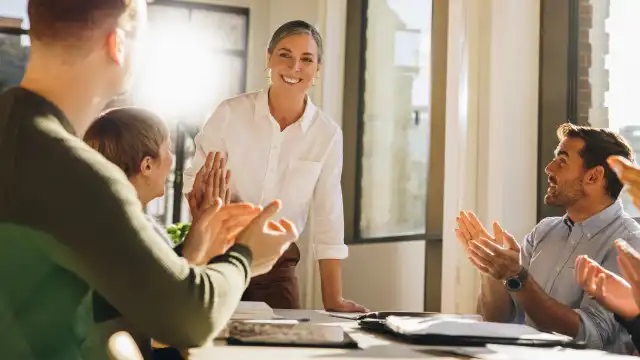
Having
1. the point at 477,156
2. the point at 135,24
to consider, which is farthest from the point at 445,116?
the point at 135,24

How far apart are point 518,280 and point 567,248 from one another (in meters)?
0.36

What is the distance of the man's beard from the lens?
2145mm

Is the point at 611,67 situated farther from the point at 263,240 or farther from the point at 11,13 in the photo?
the point at 11,13

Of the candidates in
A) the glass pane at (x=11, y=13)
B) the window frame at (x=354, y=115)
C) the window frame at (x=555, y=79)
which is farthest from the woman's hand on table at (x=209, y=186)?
the glass pane at (x=11, y=13)

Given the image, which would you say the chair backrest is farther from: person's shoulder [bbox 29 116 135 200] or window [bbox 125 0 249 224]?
window [bbox 125 0 249 224]

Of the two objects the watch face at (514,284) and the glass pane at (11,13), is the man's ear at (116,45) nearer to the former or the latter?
the watch face at (514,284)

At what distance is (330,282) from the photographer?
8.50 feet

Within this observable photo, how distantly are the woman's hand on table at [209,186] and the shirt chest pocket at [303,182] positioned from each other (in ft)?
2.86

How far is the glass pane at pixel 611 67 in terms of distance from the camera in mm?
2635

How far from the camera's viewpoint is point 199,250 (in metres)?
1.47

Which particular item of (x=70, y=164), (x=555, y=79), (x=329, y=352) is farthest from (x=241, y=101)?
(x=70, y=164)

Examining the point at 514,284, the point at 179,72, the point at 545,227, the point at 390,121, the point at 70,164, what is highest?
the point at 179,72

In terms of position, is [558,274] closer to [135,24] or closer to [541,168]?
[541,168]

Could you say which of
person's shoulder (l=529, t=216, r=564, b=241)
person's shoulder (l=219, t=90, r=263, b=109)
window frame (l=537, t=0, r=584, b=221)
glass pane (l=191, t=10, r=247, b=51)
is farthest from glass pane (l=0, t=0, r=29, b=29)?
person's shoulder (l=529, t=216, r=564, b=241)
